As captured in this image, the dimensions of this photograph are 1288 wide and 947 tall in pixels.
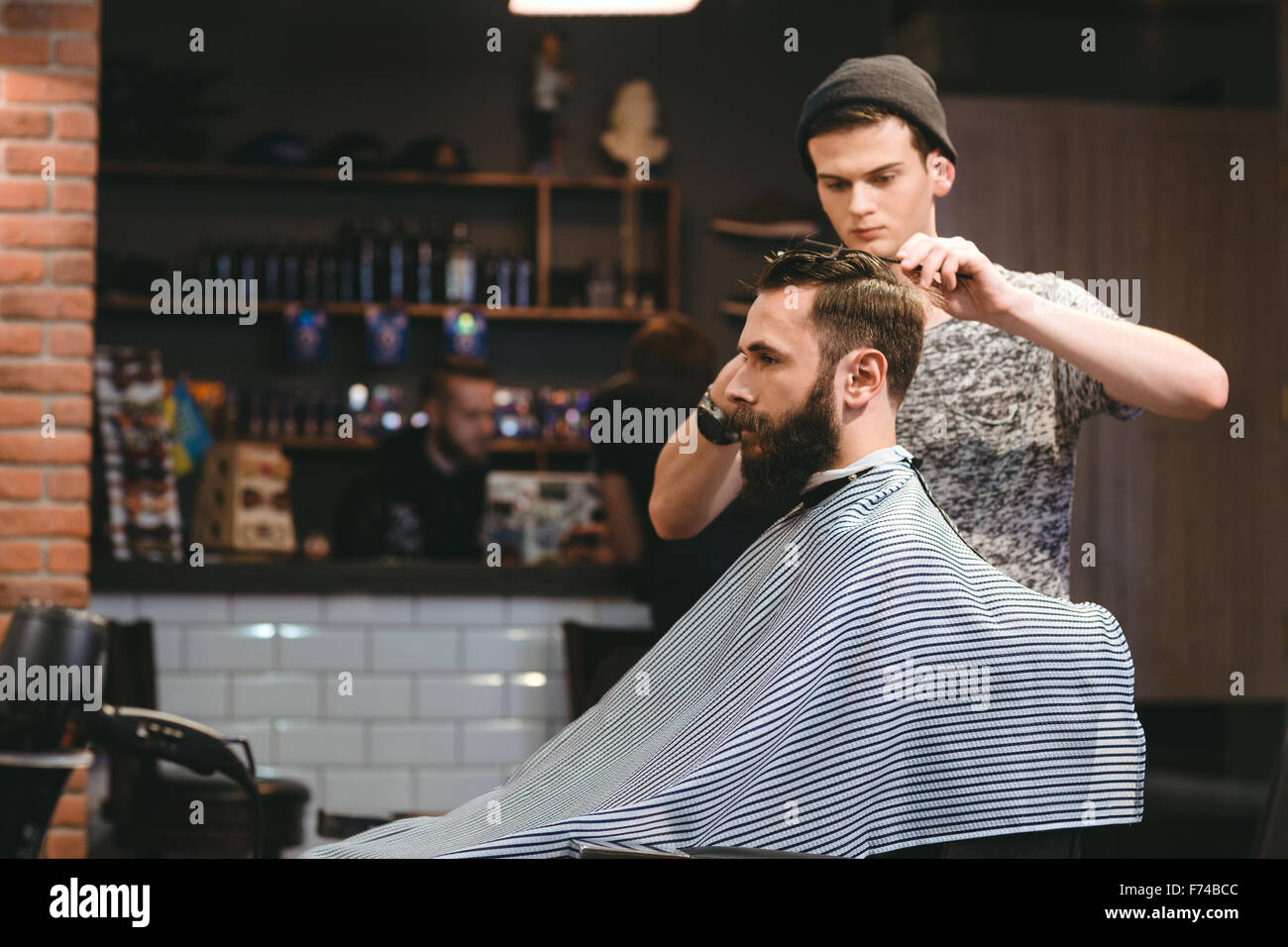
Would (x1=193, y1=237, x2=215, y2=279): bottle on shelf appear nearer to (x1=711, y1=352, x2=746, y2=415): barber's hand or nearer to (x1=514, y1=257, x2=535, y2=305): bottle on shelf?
(x1=514, y1=257, x2=535, y2=305): bottle on shelf

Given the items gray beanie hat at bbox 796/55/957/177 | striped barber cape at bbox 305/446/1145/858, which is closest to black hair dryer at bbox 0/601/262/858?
striped barber cape at bbox 305/446/1145/858

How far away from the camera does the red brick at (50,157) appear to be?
268cm

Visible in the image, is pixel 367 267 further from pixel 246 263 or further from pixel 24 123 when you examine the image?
pixel 24 123

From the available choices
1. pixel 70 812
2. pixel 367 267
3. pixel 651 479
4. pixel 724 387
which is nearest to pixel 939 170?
pixel 724 387

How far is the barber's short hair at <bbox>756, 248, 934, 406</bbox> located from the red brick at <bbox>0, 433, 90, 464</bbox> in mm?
1827

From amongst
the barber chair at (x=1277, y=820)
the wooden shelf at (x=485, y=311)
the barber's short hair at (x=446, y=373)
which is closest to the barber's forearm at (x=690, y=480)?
the barber chair at (x=1277, y=820)

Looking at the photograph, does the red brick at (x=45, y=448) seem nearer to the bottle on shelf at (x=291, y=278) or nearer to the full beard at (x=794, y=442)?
the full beard at (x=794, y=442)

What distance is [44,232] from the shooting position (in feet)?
8.84

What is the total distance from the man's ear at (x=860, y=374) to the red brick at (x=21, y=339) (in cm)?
194

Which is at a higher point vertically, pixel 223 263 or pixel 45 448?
pixel 223 263

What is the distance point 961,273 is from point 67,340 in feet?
6.74

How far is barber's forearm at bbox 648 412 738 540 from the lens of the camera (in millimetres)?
1639

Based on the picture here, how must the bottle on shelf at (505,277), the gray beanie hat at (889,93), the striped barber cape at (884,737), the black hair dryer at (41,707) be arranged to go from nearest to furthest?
the black hair dryer at (41,707)
the striped barber cape at (884,737)
the gray beanie hat at (889,93)
the bottle on shelf at (505,277)
